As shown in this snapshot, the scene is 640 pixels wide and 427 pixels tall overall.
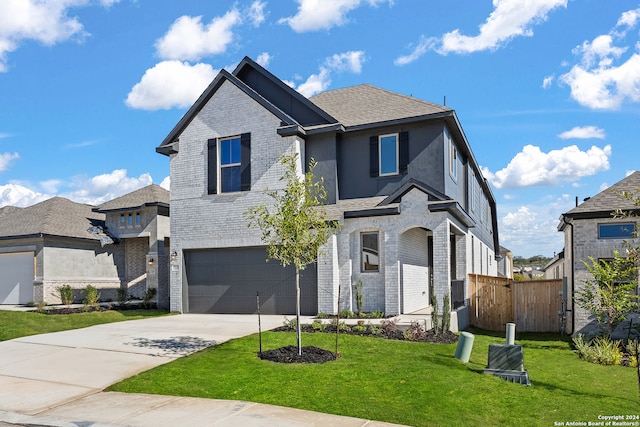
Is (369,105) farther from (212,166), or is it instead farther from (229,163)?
(212,166)

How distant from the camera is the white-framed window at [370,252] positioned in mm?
18906

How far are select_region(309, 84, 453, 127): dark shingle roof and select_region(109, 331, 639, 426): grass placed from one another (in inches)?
380

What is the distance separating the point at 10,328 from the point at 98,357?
6.30m

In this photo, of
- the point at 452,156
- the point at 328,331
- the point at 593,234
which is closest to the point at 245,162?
the point at 452,156

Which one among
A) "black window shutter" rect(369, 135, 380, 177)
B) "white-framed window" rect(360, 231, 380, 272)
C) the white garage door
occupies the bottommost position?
the white garage door

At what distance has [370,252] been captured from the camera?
1900 cm

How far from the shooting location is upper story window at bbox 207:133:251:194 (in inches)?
803

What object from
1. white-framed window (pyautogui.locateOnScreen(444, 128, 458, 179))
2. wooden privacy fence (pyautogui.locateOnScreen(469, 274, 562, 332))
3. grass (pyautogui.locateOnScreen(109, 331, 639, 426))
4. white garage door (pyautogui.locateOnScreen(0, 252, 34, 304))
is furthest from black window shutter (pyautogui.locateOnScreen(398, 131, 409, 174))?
white garage door (pyautogui.locateOnScreen(0, 252, 34, 304))

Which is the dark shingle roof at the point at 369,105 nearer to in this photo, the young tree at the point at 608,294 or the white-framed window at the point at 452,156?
the white-framed window at the point at 452,156

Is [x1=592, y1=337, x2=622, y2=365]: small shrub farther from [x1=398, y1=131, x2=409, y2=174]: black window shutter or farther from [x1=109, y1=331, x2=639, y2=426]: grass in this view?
[x1=398, y1=131, x2=409, y2=174]: black window shutter

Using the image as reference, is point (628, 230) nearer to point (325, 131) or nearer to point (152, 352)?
point (325, 131)

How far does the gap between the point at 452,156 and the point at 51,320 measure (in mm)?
15937

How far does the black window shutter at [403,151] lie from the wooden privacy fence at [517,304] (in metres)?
4.80

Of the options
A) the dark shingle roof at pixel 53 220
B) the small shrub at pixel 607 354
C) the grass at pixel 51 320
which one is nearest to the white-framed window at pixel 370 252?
the small shrub at pixel 607 354
